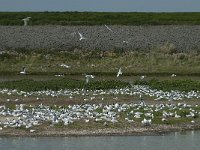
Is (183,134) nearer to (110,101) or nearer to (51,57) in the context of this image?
(110,101)

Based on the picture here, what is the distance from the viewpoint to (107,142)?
65.7ft

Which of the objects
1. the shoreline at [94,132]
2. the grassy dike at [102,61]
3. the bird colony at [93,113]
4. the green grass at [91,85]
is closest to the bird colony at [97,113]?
the bird colony at [93,113]

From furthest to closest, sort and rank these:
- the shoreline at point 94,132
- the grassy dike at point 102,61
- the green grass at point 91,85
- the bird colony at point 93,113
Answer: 1. the grassy dike at point 102,61
2. the green grass at point 91,85
3. the bird colony at point 93,113
4. the shoreline at point 94,132

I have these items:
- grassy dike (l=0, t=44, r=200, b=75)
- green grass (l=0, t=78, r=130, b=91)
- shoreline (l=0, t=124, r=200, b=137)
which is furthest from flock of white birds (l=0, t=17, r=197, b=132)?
grassy dike (l=0, t=44, r=200, b=75)

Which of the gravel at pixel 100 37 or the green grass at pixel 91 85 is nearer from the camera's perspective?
the green grass at pixel 91 85

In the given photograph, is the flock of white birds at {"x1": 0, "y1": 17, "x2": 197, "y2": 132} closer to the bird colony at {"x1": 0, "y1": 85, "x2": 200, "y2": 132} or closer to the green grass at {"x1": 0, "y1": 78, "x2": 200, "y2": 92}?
the bird colony at {"x1": 0, "y1": 85, "x2": 200, "y2": 132}

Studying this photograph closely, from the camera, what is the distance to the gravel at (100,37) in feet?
164

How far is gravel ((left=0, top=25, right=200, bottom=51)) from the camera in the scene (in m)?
50.0

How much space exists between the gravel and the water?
28525 mm

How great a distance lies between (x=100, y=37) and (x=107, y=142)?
3399 cm

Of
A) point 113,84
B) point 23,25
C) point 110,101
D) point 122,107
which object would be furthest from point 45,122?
point 23,25

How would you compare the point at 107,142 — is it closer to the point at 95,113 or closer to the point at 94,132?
the point at 94,132

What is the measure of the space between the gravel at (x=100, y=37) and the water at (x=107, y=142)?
28525mm

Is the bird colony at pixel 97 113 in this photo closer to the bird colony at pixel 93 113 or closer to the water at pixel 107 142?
the bird colony at pixel 93 113
